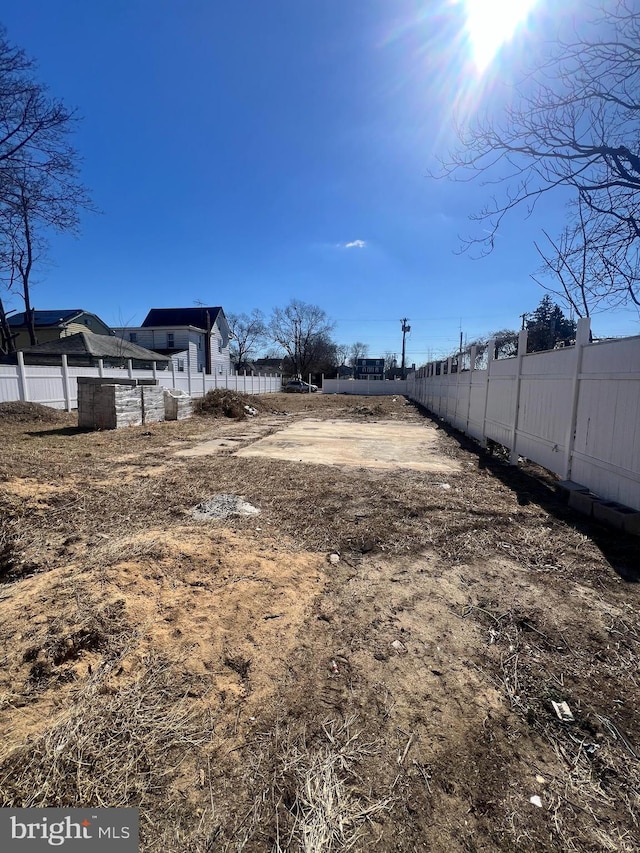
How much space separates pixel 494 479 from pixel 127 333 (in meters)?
36.8

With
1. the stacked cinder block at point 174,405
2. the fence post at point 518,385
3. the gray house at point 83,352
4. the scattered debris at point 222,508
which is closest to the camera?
the scattered debris at point 222,508

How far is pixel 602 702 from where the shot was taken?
1.75 metres

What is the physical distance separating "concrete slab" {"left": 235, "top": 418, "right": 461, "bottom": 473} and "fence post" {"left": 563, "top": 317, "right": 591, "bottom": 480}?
6.48ft

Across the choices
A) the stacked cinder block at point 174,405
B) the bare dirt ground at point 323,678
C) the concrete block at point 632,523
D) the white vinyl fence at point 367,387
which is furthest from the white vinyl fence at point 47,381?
the white vinyl fence at point 367,387

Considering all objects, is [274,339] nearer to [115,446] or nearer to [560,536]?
→ [115,446]

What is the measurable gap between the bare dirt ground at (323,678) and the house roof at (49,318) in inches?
1219

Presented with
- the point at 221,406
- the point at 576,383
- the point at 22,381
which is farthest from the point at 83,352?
the point at 576,383

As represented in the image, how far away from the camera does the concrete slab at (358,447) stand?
276 inches

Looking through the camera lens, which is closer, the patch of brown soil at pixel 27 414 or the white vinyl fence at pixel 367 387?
the patch of brown soil at pixel 27 414

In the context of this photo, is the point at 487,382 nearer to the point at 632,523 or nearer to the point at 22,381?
the point at 632,523

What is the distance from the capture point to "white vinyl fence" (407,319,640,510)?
12.4 ft

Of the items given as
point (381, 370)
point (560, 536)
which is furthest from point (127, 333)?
point (381, 370)

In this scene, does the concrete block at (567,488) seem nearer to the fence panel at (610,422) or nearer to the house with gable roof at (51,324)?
the fence panel at (610,422)

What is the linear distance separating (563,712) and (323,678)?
1.11 metres
